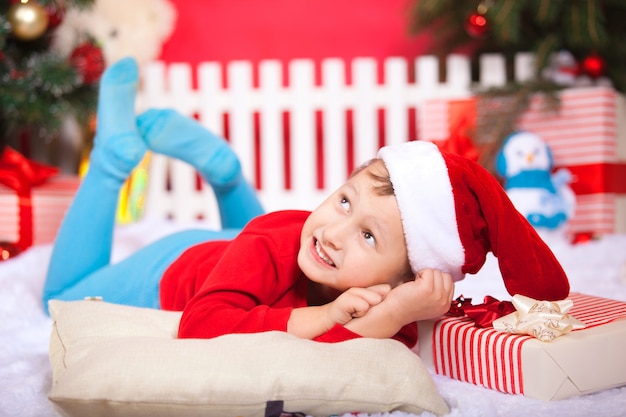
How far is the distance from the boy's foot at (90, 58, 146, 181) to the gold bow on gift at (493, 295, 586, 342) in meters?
0.87

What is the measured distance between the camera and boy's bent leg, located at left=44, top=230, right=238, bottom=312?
1.45 m

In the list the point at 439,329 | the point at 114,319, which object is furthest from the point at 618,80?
the point at 114,319

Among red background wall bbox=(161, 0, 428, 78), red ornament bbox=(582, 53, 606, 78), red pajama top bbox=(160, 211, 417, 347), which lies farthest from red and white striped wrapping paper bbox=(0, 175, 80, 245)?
red ornament bbox=(582, 53, 606, 78)

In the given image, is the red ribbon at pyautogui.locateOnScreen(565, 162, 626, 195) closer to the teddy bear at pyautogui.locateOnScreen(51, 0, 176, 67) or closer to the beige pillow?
the teddy bear at pyautogui.locateOnScreen(51, 0, 176, 67)

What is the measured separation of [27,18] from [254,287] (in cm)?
147

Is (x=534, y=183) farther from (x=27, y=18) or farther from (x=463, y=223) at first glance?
(x=27, y=18)

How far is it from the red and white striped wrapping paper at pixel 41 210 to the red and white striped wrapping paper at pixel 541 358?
159 cm

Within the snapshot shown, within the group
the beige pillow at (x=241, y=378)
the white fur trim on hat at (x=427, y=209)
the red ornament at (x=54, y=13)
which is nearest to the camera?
the beige pillow at (x=241, y=378)

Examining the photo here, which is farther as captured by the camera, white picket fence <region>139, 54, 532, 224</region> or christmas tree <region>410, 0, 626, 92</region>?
white picket fence <region>139, 54, 532, 224</region>

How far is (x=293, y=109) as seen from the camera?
115 inches

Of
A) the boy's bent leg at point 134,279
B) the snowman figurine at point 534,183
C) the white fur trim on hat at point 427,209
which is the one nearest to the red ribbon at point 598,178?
the snowman figurine at point 534,183

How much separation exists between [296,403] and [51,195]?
1.70 metres

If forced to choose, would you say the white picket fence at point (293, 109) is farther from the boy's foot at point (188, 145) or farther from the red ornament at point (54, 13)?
the boy's foot at point (188, 145)

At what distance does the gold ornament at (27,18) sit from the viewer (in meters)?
2.16
